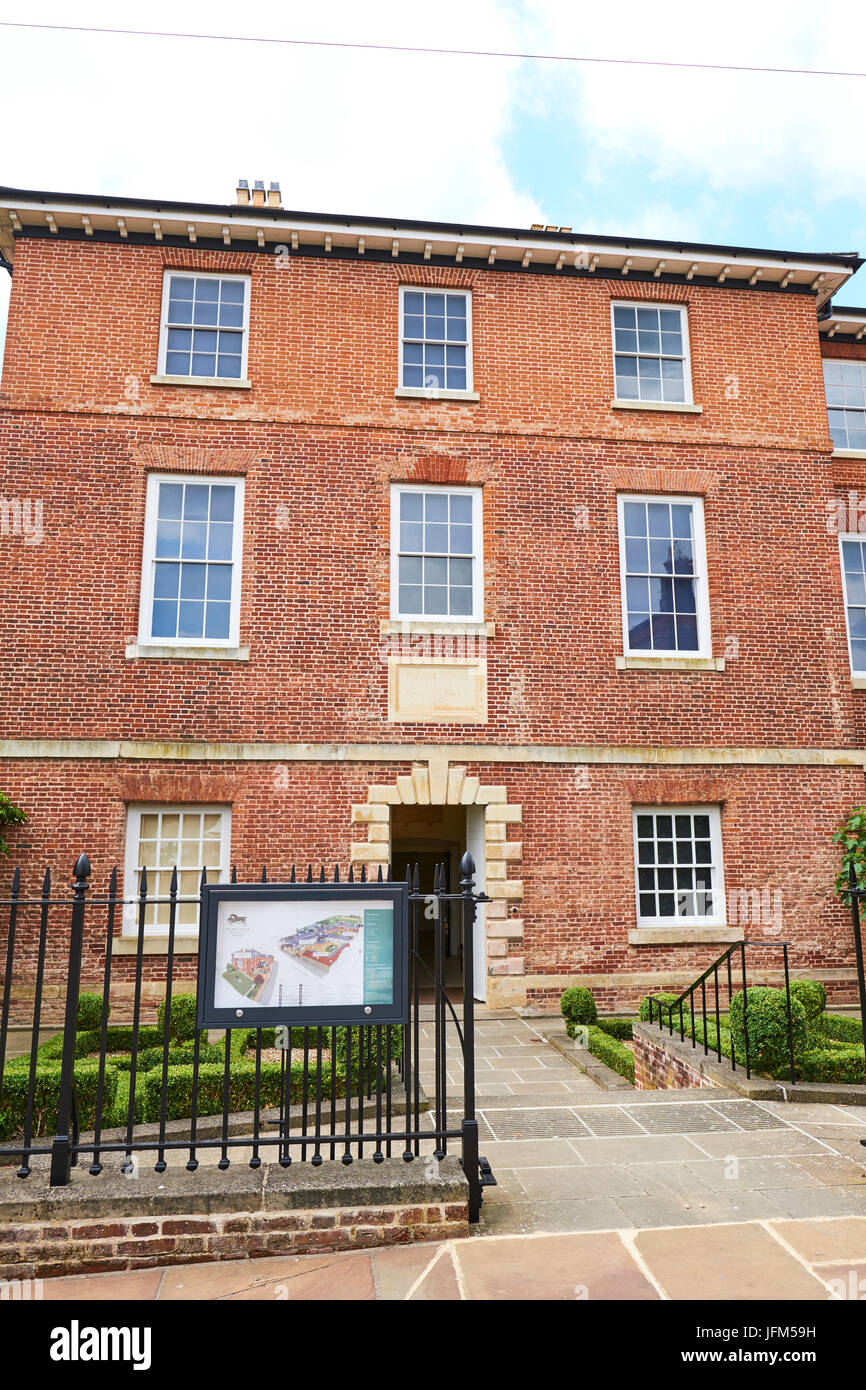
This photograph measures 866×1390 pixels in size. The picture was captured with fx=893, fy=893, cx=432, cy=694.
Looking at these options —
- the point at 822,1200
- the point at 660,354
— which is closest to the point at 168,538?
the point at 660,354

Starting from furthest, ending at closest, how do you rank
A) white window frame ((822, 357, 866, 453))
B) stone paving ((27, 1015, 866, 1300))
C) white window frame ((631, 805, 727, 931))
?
1. white window frame ((822, 357, 866, 453))
2. white window frame ((631, 805, 727, 931))
3. stone paving ((27, 1015, 866, 1300))

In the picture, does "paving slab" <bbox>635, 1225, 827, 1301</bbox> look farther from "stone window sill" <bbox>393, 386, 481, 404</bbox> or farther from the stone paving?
"stone window sill" <bbox>393, 386, 481, 404</bbox>

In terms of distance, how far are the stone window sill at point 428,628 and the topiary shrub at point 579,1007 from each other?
190 inches

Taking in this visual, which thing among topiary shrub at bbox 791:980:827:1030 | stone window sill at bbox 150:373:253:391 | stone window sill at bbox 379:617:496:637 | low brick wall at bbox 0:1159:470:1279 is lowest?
low brick wall at bbox 0:1159:470:1279

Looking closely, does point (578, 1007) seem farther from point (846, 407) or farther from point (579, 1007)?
point (846, 407)

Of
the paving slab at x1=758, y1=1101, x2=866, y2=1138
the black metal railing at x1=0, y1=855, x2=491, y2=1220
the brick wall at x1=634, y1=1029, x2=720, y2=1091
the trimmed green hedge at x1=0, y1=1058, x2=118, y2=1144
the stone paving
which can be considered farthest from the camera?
the brick wall at x1=634, y1=1029, x2=720, y2=1091

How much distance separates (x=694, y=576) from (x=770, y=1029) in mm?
7227

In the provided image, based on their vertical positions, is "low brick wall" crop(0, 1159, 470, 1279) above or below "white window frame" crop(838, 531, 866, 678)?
below

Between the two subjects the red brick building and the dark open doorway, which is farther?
the dark open doorway

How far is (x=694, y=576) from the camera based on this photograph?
13109 mm

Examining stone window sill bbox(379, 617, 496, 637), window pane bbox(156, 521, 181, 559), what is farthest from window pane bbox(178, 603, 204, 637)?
stone window sill bbox(379, 617, 496, 637)

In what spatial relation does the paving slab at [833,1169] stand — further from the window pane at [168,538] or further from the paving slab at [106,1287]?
the window pane at [168,538]

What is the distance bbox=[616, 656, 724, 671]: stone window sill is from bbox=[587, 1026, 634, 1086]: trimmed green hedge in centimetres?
509

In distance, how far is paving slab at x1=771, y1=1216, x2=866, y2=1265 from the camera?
4309mm
